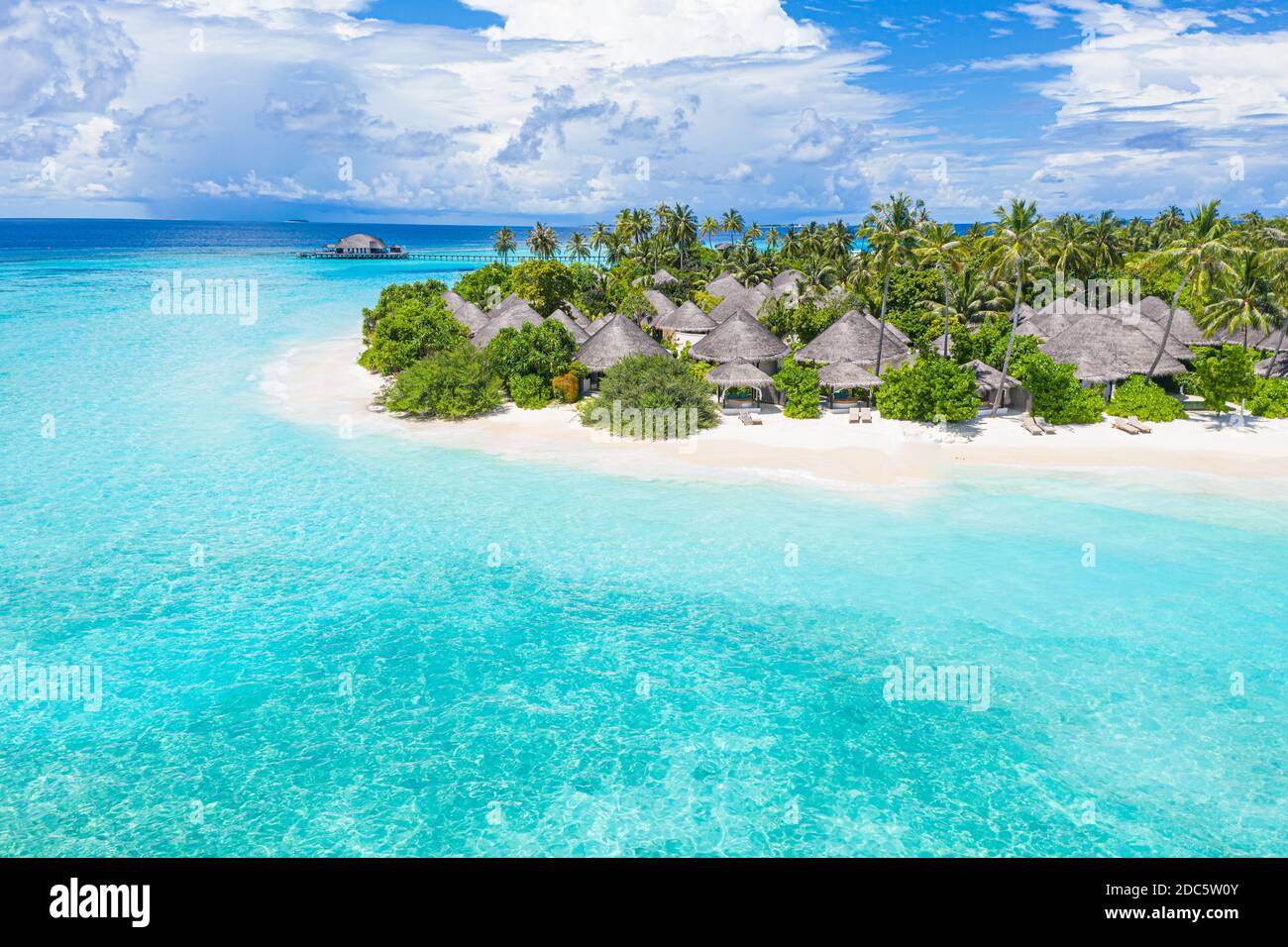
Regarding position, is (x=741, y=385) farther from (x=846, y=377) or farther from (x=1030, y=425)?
(x=1030, y=425)

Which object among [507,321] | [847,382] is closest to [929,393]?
[847,382]

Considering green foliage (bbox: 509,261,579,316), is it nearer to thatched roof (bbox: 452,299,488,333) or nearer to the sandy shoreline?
thatched roof (bbox: 452,299,488,333)

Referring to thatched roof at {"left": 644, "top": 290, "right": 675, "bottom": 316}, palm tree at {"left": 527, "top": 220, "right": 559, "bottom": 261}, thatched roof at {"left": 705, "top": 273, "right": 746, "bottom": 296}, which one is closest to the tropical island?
thatched roof at {"left": 644, "top": 290, "right": 675, "bottom": 316}

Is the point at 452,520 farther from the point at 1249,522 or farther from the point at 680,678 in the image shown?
the point at 1249,522

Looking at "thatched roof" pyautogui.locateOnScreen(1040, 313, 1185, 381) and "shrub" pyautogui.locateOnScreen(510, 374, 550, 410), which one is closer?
"thatched roof" pyautogui.locateOnScreen(1040, 313, 1185, 381)

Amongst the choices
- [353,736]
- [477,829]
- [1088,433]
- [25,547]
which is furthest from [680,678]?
[1088,433]

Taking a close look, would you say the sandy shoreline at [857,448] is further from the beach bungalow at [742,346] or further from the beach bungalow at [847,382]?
the beach bungalow at [742,346]

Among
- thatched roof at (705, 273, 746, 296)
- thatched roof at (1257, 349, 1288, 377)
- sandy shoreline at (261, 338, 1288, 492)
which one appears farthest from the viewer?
thatched roof at (705, 273, 746, 296)
